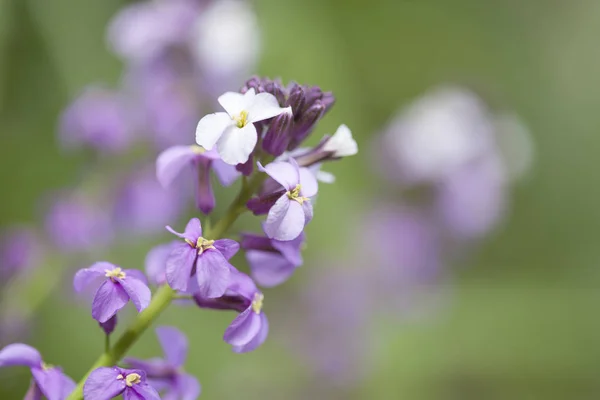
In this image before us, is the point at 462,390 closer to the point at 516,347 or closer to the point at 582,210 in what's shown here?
the point at 516,347

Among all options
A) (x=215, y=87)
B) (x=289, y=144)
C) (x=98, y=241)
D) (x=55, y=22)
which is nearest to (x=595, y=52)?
(x=215, y=87)

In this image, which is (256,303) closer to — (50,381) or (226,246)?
(226,246)

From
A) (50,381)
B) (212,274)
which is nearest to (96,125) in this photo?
(50,381)

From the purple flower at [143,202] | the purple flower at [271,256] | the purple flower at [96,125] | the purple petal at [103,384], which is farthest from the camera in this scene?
the purple flower at [143,202]

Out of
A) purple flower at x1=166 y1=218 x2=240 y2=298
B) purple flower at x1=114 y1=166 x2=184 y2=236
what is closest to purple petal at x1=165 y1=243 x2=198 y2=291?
purple flower at x1=166 y1=218 x2=240 y2=298

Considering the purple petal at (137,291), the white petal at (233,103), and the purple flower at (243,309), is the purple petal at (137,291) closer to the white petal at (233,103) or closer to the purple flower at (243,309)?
the purple flower at (243,309)

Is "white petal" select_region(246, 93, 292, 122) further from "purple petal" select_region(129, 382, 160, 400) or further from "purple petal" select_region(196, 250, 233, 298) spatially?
"purple petal" select_region(129, 382, 160, 400)

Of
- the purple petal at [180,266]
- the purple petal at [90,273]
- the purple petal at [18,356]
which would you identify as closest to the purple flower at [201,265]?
the purple petal at [180,266]
